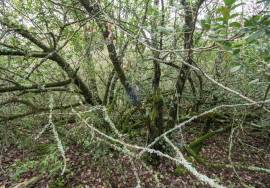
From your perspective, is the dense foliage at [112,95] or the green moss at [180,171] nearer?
the dense foliage at [112,95]

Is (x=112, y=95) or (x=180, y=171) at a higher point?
(x=112, y=95)

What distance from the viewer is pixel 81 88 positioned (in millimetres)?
4984

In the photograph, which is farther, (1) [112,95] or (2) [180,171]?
(1) [112,95]

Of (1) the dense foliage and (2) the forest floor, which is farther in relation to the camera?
(2) the forest floor

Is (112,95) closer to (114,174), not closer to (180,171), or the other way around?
(114,174)

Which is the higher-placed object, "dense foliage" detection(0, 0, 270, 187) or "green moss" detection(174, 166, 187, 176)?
"dense foliage" detection(0, 0, 270, 187)

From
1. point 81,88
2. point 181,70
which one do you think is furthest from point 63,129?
point 181,70

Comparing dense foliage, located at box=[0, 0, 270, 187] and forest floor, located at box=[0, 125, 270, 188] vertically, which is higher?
dense foliage, located at box=[0, 0, 270, 187]

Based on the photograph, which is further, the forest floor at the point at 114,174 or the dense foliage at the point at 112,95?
the forest floor at the point at 114,174

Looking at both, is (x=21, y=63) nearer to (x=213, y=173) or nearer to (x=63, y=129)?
(x=63, y=129)

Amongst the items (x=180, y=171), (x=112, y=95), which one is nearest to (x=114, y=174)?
(x=180, y=171)

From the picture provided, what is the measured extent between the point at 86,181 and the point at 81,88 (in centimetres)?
151

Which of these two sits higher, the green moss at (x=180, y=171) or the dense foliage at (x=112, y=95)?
the dense foliage at (x=112, y=95)

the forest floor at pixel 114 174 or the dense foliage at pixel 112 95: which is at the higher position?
the dense foliage at pixel 112 95
